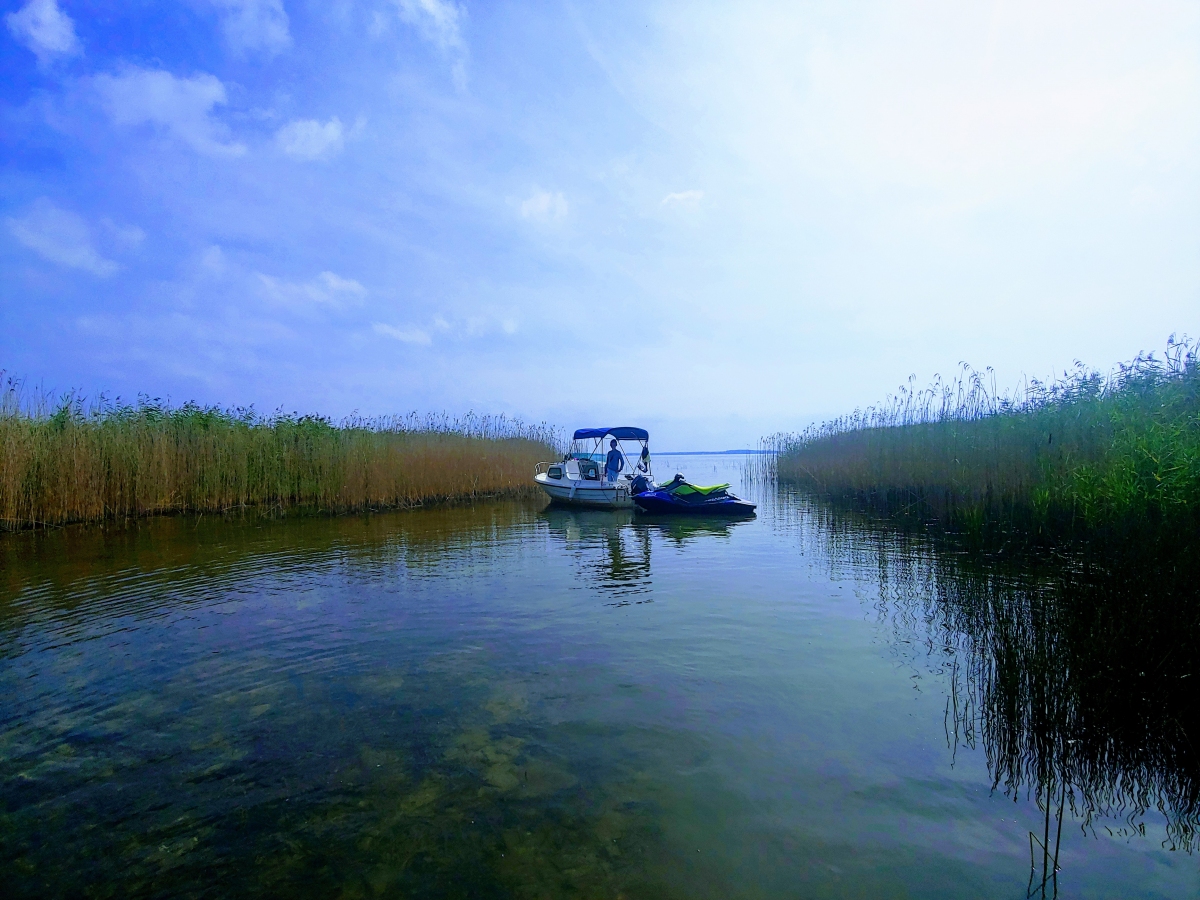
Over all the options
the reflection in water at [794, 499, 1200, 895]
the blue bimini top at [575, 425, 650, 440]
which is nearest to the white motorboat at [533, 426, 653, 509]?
the blue bimini top at [575, 425, 650, 440]

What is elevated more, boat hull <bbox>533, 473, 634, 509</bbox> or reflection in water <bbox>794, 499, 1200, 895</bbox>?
boat hull <bbox>533, 473, 634, 509</bbox>

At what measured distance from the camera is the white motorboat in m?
18.2

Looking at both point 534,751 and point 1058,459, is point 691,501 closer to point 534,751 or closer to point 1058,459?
point 1058,459

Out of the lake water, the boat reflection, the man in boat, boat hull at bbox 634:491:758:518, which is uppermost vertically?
the man in boat

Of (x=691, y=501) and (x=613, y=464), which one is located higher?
(x=613, y=464)

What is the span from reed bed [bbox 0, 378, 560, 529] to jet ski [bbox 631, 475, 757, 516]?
758 cm

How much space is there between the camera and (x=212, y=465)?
1633 cm

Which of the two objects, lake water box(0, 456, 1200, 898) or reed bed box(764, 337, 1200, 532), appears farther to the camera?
reed bed box(764, 337, 1200, 532)

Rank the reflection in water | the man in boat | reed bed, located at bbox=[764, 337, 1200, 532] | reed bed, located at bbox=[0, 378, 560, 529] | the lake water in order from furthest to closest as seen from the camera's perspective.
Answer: the man in boat, reed bed, located at bbox=[0, 378, 560, 529], reed bed, located at bbox=[764, 337, 1200, 532], the reflection in water, the lake water

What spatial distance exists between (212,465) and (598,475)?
10.6 meters

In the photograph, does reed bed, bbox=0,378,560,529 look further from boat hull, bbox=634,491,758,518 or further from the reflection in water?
the reflection in water

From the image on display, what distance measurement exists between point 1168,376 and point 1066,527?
249cm

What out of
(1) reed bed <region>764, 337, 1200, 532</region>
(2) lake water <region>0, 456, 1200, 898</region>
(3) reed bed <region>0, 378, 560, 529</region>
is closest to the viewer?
(2) lake water <region>0, 456, 1200, 898</region>

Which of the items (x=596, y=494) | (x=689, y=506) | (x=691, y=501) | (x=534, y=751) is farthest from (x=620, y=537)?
(x=534, y=751)
